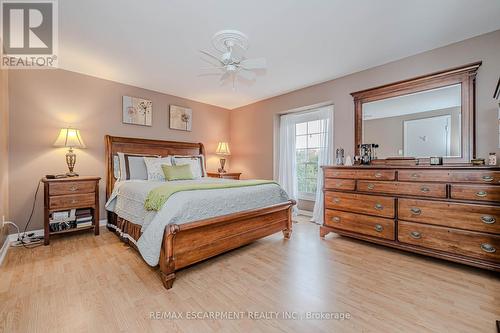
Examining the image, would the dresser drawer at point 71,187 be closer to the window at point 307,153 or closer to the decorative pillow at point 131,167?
the decorative pillow at point 131,167

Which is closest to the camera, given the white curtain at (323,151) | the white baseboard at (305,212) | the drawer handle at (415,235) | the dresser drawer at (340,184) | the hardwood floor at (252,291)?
the hardwood floor at (252,291)

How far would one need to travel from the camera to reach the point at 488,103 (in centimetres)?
253

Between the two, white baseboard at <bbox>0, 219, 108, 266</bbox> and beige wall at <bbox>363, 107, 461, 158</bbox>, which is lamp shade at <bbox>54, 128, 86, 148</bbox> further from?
beige wall at <bbox>363, 107, 461, 158</bbox>

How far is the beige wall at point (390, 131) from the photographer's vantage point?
2791 mm

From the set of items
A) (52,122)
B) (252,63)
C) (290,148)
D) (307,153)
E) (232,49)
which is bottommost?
(307,153)

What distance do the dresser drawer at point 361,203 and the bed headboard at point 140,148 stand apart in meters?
3.04

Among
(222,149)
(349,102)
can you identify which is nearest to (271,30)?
(349,102)

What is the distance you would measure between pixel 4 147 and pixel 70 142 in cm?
67

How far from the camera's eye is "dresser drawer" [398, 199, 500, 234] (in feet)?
6.93

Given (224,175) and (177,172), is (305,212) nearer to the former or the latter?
(224,175)

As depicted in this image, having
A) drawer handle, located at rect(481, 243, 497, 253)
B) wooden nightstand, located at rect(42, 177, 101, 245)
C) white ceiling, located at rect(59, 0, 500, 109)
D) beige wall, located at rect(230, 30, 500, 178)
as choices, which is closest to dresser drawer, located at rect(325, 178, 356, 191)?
beige wall, located at rect(230, 30, 500, 178)

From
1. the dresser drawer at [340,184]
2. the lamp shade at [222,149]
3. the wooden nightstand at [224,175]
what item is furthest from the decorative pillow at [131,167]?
the dresser drawer at [340,184]

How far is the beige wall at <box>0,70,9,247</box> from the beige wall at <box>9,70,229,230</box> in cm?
10

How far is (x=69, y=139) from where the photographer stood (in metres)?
3.26
